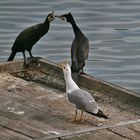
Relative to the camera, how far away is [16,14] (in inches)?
699

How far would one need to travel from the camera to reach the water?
14.3 m

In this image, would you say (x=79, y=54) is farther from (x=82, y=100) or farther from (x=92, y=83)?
(x=82, y=100)

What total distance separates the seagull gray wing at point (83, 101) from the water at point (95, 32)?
17.2 feet

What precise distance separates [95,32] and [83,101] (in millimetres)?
8952

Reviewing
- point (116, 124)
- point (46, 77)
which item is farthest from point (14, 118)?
point (46, 77)

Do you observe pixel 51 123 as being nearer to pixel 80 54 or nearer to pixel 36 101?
pixel 36 101

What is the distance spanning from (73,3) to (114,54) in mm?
3958

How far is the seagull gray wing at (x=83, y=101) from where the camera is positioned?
24.6ft

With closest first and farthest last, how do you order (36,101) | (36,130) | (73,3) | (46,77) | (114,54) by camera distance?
(36,130), (36,101), (46,77), (114,54), (73,3)

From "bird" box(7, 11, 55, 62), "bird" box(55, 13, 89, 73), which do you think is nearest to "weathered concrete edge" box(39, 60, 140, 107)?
"bird" box(55, 13, 89, 73)

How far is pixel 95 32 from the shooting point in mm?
16438

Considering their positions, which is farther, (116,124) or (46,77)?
(46,77)

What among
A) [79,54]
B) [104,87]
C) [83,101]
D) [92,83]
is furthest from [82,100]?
[79,54]

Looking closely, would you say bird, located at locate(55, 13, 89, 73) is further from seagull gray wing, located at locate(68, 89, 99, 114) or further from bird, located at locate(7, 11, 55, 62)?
seagull gray wing, located at locate(68, 89, 99, 114)
